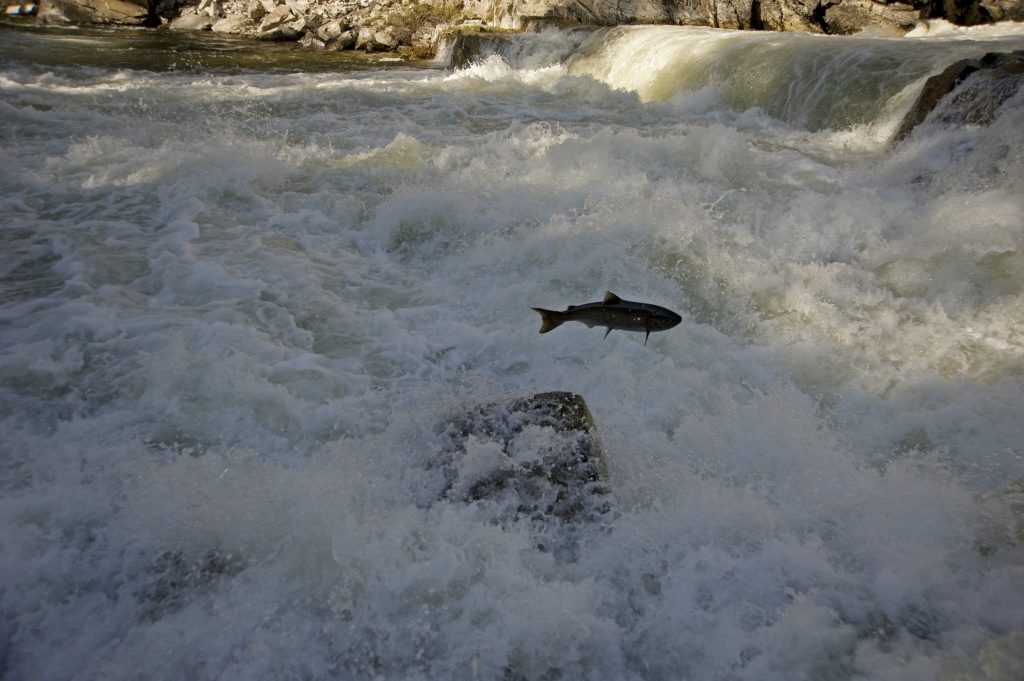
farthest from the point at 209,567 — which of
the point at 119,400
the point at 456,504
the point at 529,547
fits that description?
the point at 119,400

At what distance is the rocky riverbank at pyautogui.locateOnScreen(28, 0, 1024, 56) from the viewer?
626 inches

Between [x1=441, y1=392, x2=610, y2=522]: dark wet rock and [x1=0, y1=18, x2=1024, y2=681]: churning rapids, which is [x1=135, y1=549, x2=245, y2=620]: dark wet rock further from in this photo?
[x1=441, y1=392, x2=610, y2=522]: dark wet rock

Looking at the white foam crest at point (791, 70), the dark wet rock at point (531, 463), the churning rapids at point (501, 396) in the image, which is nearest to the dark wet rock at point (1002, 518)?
the churning rapids at point (501, 396)

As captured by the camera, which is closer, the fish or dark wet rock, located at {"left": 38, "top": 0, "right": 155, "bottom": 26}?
the fish

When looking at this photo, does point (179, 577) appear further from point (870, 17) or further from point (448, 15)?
point (448, 15)

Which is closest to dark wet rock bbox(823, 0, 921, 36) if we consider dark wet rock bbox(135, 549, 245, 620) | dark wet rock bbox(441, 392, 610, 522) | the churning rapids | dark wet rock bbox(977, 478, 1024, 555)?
the churning rapids

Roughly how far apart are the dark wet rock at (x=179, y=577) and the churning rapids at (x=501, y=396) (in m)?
0.01

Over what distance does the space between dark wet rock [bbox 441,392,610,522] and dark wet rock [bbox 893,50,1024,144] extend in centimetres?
606

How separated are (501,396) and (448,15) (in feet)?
72.7

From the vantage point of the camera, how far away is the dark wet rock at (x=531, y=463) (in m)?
2.78

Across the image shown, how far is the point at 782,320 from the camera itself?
4.34 metres

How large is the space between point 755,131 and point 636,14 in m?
11.5

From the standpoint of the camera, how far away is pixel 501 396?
11.9 feet

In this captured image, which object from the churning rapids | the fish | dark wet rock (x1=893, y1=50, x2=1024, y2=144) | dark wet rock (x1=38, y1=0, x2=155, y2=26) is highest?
dark wet rock (x1=38, y1=0, x2=155, y2=26)
